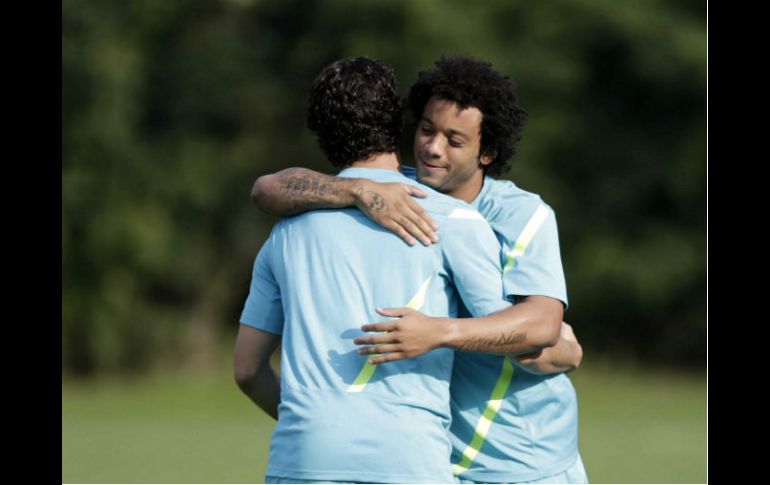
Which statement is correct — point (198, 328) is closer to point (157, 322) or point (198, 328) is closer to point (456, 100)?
point (157, 322)

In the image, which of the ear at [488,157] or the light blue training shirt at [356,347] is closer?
the light blue training shirt at [356,347]

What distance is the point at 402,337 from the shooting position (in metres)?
3.04

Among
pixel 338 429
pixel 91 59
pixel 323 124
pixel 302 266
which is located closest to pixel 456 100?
pixel 323 124

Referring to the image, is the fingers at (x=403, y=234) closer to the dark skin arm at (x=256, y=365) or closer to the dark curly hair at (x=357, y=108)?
the dark curly hair at (x=357, y=108)

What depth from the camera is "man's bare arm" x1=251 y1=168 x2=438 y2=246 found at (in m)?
3.17

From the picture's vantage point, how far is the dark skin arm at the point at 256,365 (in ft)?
11.5

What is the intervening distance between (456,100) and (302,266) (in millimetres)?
767

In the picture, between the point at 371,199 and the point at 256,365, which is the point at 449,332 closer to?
the point at 371,199

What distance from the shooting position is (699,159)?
768 inches

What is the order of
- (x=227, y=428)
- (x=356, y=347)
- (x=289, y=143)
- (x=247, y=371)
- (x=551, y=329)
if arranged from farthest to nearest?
(x=289, y=143) → (x=227, y=428) → (x=247, y=371) → (x=551, y=329) → (x=356, y=347)

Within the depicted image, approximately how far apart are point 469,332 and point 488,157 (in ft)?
2.59

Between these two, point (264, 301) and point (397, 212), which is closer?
point (397, 212)

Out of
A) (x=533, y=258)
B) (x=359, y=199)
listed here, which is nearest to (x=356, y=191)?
(x=359, y=199)

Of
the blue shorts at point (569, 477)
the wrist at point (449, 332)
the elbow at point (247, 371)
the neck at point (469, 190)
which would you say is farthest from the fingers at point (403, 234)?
the blue shorts at point (569, 477)
